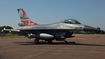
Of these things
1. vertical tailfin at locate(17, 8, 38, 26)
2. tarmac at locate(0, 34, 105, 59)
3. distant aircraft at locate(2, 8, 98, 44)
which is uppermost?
vertical tailfin at locate(17, 8, 38, 26)

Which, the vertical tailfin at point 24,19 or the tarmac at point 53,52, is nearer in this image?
the tarmac at point 53,52

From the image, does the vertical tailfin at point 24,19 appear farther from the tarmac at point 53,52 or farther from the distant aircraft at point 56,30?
the tarmac at point 53,52

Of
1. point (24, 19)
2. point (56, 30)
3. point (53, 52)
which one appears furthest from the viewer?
point (24, 19)

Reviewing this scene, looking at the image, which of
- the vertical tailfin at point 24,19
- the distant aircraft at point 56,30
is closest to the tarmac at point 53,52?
the distant aircraft at point 56,30

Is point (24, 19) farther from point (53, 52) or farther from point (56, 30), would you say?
point (53, 52)

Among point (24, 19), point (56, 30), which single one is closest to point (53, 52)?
point (56, 30)

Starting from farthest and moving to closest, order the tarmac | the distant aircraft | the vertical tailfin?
the vertical tailfin
the distant aircraft
the tarmac

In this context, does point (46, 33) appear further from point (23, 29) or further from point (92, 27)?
point (92, 27)

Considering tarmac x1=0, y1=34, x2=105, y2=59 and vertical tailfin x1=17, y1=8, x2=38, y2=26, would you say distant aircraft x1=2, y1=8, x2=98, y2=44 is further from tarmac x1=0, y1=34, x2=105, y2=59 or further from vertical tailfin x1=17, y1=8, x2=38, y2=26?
tarmac x1=0, y1=34, x2=105, y2=59

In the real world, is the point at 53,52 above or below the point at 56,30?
below

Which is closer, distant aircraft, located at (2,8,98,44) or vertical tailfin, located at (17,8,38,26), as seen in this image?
distant aircraft, located at (2,8,98,44)

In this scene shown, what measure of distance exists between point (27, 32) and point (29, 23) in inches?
96.8

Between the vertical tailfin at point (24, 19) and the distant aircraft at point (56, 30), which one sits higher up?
the vertical tailfin at point (24, 19)

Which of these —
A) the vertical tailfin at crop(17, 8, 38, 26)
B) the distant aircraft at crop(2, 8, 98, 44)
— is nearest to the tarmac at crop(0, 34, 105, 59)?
the distant aircraft at crop(2, 8, 98, 44)
